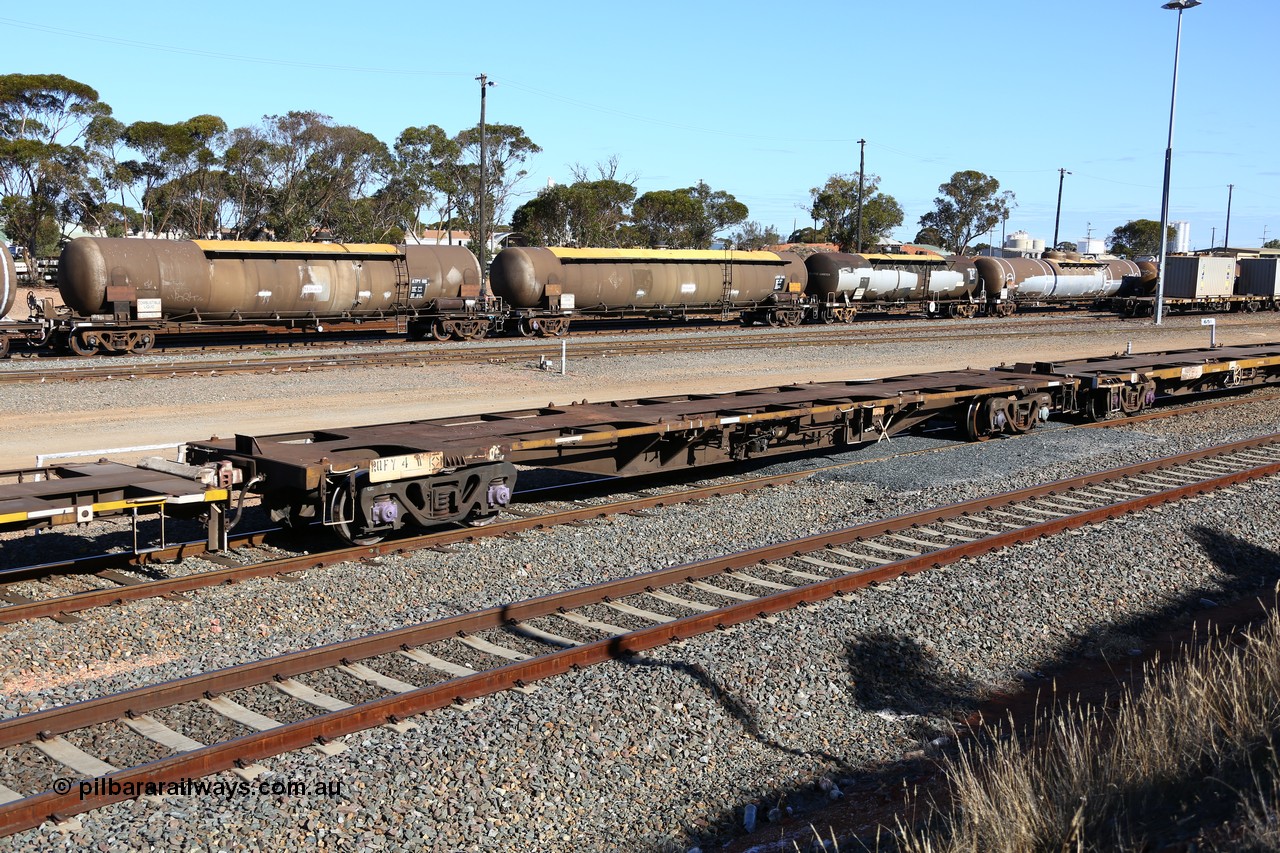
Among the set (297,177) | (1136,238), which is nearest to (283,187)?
(297,177)

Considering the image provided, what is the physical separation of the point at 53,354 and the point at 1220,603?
2750 centimetres

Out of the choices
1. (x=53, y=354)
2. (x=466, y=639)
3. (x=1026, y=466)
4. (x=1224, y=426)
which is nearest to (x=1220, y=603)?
(x=1026, y=466)

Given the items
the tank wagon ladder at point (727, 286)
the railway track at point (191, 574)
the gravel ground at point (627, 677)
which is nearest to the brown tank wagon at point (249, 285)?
the tank wagon ladder at point (727, 286)

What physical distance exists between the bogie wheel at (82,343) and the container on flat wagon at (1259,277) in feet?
182

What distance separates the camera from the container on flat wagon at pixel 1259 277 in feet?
186

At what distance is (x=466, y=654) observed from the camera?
7.69 meters

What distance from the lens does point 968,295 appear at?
163ft

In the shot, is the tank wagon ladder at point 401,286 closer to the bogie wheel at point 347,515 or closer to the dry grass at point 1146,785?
the bogie wheel at point 347,515

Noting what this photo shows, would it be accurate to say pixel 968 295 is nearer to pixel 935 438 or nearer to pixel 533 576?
pixel 935 438

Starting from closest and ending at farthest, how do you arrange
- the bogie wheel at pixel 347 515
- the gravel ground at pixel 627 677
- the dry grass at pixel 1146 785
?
the dry grass at pixel 1146 785 < the gravel ground at pixel 627 677 < the bogie wheel at pixel 347 515

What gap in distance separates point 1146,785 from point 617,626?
163 inches

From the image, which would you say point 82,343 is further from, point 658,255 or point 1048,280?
point 1048,280

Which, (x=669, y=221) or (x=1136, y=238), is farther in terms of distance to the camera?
(x=1136, y=238)

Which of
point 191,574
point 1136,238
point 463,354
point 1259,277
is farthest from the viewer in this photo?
point 1136,238
